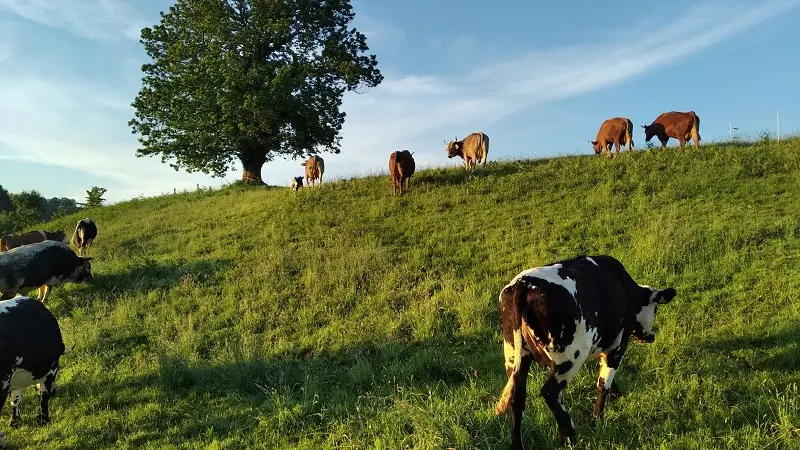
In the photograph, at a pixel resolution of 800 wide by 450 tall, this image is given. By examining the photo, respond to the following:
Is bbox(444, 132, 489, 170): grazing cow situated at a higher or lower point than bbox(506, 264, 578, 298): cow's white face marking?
higher

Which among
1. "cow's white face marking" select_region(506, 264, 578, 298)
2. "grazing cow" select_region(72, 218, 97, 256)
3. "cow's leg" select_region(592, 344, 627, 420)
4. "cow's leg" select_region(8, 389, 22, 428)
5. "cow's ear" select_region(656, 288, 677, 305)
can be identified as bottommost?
"cow's leg" select_region(8, 389, 22, 428)

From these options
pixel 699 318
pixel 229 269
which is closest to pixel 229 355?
pixel 229 269

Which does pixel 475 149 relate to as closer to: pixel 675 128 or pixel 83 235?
pixel 675 128

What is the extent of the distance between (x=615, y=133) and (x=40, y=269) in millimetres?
19351

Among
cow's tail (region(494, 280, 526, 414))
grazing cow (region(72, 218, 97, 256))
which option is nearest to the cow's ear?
cow's tail (region(494, 280, 526, 414))

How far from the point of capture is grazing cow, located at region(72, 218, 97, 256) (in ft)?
59.9

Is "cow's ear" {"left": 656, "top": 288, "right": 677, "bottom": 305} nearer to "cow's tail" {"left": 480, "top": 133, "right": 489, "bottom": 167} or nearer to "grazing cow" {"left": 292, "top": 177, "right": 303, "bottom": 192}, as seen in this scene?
"cow's tail" {"left": 480, "top": 133, "right": 489, "bottom": 167}

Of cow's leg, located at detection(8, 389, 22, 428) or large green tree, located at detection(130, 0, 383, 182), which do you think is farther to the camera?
large green tree, located at detection(130, 0, 383, 182)

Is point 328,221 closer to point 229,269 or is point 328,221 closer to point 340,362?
point 229,269

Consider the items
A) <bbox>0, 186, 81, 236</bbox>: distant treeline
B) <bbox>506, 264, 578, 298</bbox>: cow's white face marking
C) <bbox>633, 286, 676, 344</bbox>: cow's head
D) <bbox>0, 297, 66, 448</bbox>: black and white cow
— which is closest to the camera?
<bbox>506, 264, 578, 298</bbox>: cow's white face marking

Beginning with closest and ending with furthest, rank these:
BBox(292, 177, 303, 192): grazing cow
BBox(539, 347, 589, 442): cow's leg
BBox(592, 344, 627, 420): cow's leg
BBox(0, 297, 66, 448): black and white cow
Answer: BBox(539, 347, 589, 442): cow's leg < BBox(592, 344, 627, 420): cow's leg < BBox(0, 297, 66, 448): black and white cow < BBox(292, 177, 303, 192): grazing cow

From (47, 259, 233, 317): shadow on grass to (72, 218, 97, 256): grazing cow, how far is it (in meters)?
4.19

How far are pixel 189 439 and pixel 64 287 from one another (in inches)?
405

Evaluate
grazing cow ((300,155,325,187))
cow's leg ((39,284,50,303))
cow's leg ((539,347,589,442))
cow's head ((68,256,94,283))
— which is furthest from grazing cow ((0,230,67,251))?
cow's leg ((539,347,589,442))
